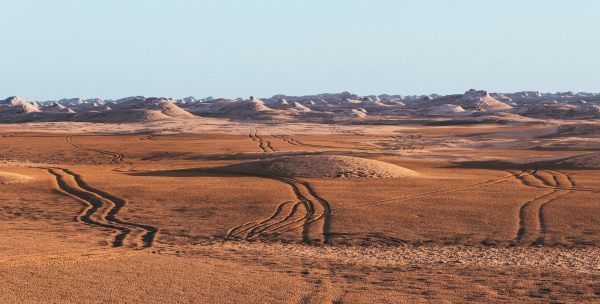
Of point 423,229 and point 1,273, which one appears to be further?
point 423,229

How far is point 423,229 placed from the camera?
1717 cm

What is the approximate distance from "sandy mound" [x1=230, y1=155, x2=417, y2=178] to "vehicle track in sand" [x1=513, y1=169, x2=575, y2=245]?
17.0ft

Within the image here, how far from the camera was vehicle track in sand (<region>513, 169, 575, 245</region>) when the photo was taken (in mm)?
16297

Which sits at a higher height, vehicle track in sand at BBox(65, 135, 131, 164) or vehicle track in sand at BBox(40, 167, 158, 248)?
vehicle track in sand at BBox(40, 167, 158, 248)

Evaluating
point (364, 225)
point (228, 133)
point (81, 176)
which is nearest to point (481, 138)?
point (228, 133)

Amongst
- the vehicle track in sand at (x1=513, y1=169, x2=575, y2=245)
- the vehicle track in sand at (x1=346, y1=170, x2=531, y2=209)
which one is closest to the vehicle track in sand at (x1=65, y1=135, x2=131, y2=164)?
the vehicle track in sand at (x1=346, y1=170, x2=531, y2=209)

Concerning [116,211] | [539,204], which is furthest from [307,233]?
[539,204]

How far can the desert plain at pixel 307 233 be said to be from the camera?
10844 millimetres

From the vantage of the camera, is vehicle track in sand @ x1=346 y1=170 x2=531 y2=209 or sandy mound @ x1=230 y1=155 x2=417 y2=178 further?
sandy mound @ x1=230 y1=155 x2=417 y2=178

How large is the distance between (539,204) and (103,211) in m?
12.6

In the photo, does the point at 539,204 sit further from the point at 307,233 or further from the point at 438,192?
the point at 307,233

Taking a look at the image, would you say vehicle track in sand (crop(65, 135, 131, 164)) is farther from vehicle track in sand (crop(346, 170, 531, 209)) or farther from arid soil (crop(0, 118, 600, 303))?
vehicle track in sand (crop(346, 170, 531, 209))

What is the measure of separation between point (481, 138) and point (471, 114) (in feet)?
156

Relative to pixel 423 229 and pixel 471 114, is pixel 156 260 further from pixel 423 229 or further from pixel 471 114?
pixel 471 114
